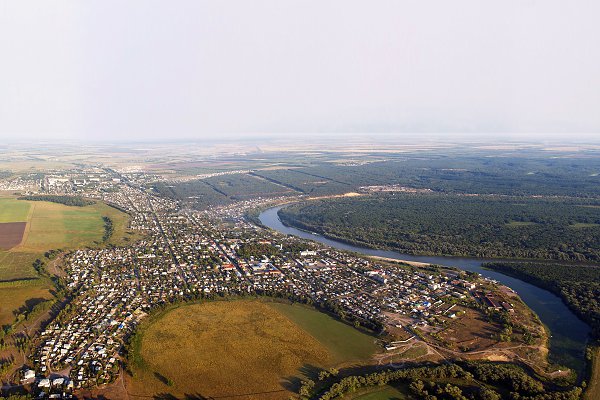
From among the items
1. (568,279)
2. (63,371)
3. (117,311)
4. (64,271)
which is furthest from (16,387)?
(568,279)

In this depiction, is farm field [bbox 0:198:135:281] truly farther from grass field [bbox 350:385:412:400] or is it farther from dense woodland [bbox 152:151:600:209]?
grass field [bbox 350:385:412:400]

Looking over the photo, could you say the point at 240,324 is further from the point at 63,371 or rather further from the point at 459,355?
the point at 459,355

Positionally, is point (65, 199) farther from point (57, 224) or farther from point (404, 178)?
point (404, 178)

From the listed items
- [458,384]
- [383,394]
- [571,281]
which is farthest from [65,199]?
[571,281]

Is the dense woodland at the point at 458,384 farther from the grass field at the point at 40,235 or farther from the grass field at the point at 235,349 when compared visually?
the grass field at the point at 40,235

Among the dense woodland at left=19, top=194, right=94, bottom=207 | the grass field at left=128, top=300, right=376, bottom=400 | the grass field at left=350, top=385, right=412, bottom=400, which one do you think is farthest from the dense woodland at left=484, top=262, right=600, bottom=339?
the dense woodland at left=19, top=194, right=94, bottom=207

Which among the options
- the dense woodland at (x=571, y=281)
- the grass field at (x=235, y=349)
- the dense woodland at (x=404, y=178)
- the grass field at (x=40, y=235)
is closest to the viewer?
the grass field at (x=235, y=349)

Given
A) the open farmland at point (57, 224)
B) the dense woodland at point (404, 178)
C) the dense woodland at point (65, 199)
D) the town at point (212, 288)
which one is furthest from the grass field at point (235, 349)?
the dense woodland at point (65, 199)
